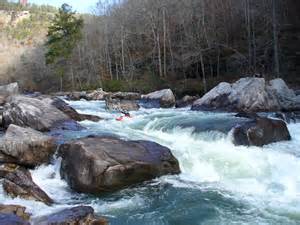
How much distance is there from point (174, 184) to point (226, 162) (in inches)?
92.1

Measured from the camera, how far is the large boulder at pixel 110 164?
10938 mm

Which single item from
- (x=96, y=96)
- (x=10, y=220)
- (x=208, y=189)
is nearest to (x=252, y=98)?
(x=208, y=189)

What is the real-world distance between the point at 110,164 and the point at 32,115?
23.3 ft

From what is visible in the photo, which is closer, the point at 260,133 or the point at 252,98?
the point at 260,133

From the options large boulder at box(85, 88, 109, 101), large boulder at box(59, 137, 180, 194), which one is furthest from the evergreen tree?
large boulder at box(59, 137, 180, 194)

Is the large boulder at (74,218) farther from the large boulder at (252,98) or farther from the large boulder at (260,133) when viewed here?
the large boulder at (252,98)

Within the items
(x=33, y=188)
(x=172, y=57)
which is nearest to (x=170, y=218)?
(x=33, y=188)

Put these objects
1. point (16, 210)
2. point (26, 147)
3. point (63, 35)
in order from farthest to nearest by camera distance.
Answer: point (63, 35) < point (26, 147) < point (16, 210)

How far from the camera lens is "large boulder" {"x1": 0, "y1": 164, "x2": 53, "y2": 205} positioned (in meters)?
10.0

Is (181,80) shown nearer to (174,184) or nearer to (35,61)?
(174,184)

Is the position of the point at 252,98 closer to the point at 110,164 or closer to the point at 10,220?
the point at 110,164

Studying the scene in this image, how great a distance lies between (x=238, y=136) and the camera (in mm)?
15039

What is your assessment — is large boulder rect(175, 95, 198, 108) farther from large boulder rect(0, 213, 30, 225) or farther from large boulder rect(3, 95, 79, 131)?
large boulder rect(0, 213, 30, 225)

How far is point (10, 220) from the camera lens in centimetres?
783
